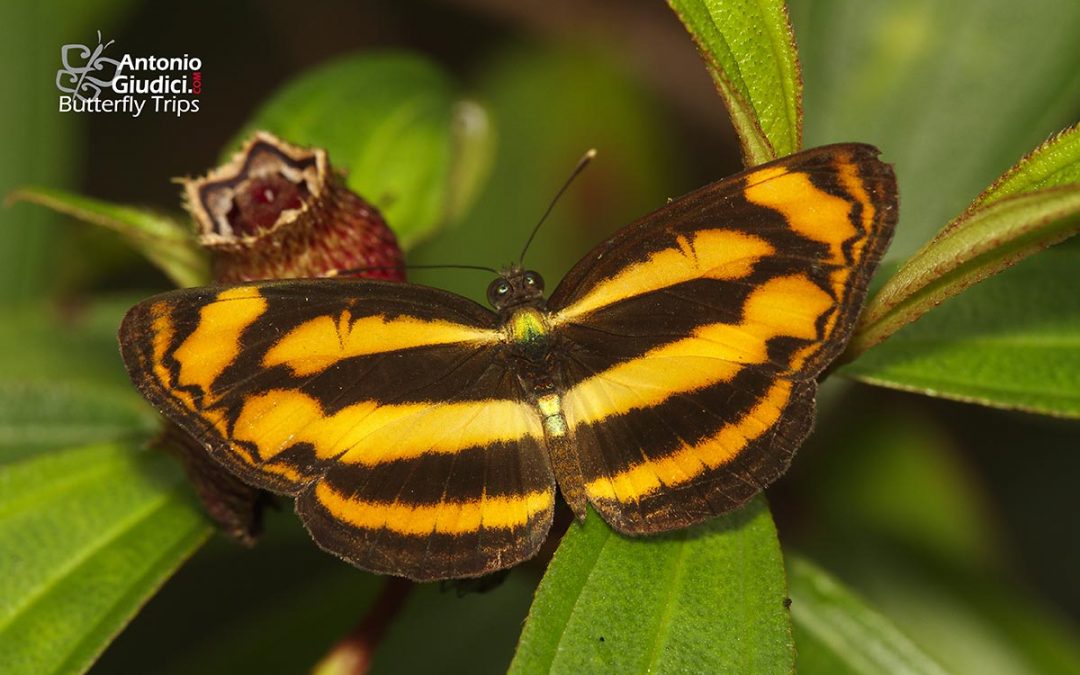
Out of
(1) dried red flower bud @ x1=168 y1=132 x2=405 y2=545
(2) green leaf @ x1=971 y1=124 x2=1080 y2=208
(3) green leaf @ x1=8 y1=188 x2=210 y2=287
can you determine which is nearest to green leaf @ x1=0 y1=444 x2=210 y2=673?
(1) dried red flower bud @ x1=168 y1=132 x2=405 y2=545

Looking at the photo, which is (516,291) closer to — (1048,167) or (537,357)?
(537,357)

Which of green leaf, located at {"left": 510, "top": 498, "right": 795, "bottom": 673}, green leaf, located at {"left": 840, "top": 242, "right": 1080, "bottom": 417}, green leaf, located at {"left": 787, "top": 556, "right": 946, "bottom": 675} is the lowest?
green leaf, located at {"left": 787, "top": 556, "right": 946, "bottom": 675}

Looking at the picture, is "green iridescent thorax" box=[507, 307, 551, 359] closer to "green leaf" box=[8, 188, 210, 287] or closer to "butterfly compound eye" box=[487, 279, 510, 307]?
"butterfly compound eye" box=[487, 279, 510, 307]

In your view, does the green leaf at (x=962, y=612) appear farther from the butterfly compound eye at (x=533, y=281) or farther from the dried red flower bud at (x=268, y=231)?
the dried red flower bud at (x=268, y=231)

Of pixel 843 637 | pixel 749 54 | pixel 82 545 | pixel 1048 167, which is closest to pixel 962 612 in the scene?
pixel 843 637

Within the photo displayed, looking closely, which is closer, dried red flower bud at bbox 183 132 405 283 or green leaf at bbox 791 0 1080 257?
dried red flower bud at bbox 183 132 405 283
